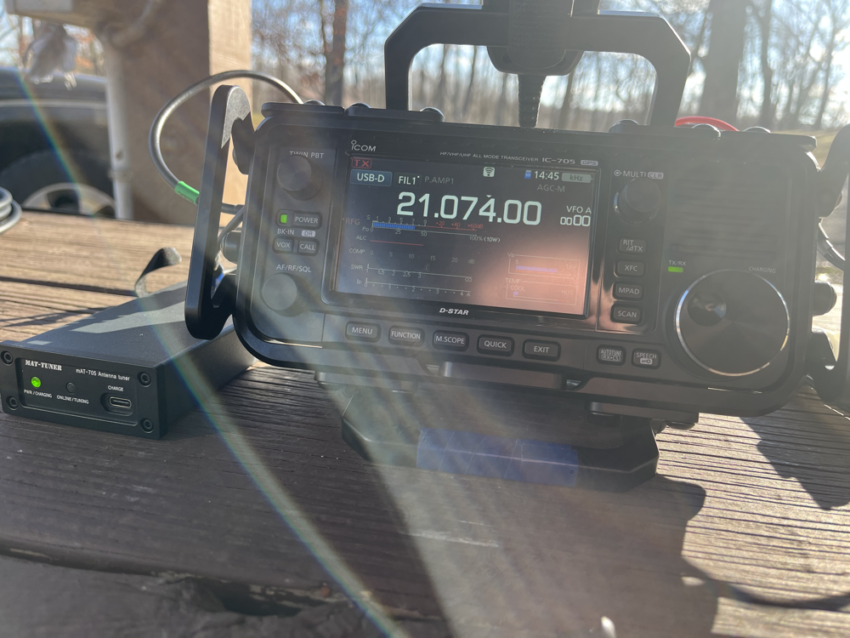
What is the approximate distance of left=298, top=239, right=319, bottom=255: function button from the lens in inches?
22.0

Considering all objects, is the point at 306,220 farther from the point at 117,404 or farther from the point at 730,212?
the point at 730,212

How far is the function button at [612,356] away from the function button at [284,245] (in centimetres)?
33

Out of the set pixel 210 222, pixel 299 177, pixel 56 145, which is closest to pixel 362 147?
pixel 299 177

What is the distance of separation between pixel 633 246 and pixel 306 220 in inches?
13.1

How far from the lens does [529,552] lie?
415 mm

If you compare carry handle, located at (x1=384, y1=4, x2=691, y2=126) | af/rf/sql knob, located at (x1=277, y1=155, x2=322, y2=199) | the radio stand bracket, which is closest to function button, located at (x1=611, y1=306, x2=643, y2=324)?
the radio stand bracket

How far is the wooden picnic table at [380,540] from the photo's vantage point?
0.35 m

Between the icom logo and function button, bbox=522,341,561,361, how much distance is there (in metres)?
0.26

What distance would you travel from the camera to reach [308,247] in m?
0.56

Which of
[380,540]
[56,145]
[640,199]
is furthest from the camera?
[56,145]

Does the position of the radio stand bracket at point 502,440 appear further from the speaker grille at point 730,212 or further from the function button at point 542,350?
the speaker grille at point 730,212

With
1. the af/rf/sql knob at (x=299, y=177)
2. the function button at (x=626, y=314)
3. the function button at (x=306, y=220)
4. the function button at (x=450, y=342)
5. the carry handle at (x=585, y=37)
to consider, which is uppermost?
the carry handle at (x=585, y=37)

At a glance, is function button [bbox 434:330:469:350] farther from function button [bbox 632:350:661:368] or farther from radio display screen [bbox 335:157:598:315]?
function button [bbox 632:350:661:368]

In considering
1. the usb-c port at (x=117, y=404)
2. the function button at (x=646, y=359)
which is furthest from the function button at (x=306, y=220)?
the function button at (x=646, y=359)
